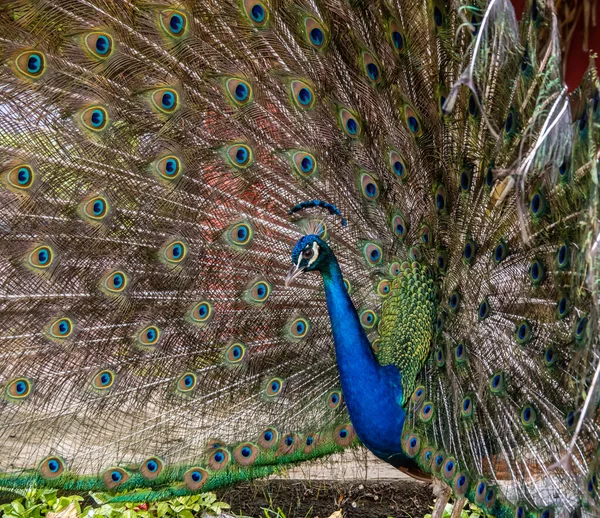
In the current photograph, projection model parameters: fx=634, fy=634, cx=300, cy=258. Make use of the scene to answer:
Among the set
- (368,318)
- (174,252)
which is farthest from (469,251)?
(174,252)

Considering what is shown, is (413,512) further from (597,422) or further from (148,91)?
(148,91)

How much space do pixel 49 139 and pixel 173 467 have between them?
50.1 inches

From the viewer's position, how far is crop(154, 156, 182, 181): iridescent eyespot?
7.21 ft

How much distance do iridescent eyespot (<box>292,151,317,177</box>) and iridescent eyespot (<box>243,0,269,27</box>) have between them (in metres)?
0.47

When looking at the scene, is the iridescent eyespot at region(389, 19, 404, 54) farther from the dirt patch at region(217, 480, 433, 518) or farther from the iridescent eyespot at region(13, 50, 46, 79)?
the dirt patch at region(217, 480, 433, 518)

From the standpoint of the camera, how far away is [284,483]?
124 inches

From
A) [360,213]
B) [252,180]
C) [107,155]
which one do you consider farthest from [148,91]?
[360,213]

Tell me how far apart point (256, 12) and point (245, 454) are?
1.61m

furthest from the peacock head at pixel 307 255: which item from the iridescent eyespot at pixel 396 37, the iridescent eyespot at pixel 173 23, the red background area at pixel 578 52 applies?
the red background area at pixel 578 52

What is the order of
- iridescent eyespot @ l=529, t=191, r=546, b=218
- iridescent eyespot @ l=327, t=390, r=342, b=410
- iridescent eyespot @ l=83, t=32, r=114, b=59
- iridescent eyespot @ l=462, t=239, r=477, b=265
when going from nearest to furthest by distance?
iridescent eyespot @ l=529, t=191, r=546, b=218 < iridescent eyespot @ l=83, t=32, r=114, b=59 < iridescent eyespot @ l=462, t=239, r=477, b=265 < iridescent eyespot @ l=327, t=390, r=342, b=410

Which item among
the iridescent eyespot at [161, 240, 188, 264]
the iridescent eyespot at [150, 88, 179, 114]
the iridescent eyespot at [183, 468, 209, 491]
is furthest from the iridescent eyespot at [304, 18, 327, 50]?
the iridescent eyespot at [183, 468, 209, 491]

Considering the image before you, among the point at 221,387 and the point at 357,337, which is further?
the point at 221,387

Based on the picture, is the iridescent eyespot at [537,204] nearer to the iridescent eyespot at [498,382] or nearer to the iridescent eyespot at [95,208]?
the iridescent eyespot at [498,382]

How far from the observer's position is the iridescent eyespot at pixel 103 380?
91.4 inches
